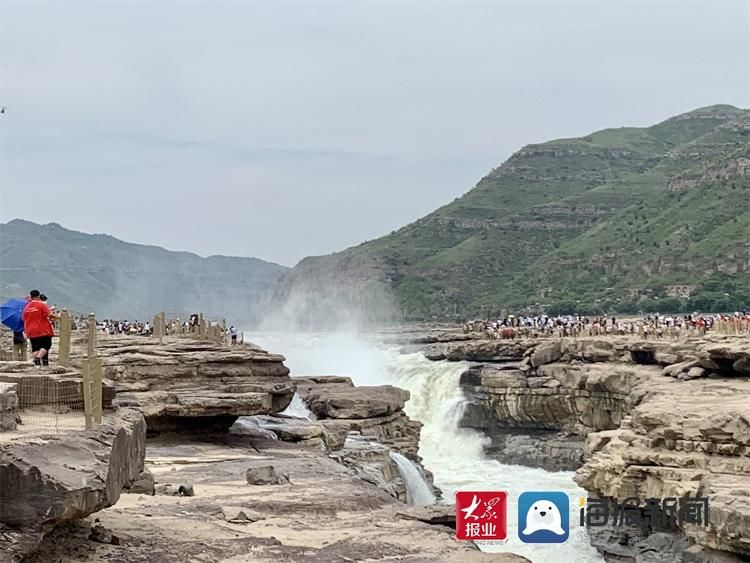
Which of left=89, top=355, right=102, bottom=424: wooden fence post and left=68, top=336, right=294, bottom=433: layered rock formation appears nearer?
left=89, top=355, right=102, bottom=424: wooden fence post

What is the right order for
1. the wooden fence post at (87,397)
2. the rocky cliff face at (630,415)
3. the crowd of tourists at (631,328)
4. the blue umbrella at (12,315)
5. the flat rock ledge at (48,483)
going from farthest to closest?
the crowd of tourists at (631,328) → the rocky cliff face at (630,415) → the blue umbrella at (12,315) → the wooden fence post at (87,397) → the flat rock ledge at (48,483)

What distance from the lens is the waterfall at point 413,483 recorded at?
902 inches

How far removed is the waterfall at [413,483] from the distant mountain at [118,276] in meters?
84.4

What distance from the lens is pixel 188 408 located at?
19.7 m

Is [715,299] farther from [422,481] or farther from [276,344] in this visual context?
[422,481]

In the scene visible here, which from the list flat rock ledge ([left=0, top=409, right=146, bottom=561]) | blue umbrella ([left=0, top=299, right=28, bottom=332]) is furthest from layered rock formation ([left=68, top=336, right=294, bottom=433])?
flat rock ledge ([left=0, top=409, right=146, bottom=561])

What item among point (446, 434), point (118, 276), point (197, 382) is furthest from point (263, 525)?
point (118, 276)

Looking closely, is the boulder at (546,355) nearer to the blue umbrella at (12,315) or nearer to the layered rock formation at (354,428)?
the layered rock formation at (354,428)

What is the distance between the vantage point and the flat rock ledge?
7355 millimetres

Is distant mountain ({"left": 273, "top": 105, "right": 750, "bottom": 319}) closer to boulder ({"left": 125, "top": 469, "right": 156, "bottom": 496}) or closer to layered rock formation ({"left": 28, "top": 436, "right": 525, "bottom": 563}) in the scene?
layered rock formation ({"left": 28, "top": 436, "right": 525, "bottom": 563})

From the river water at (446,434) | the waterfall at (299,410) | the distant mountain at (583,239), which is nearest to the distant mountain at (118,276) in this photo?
the distant mountain at (583,239)

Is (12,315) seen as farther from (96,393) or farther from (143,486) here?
(96,393)

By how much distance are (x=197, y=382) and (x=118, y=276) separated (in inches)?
5518

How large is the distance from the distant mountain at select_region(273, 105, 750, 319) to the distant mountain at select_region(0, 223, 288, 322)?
2608 centimetres
